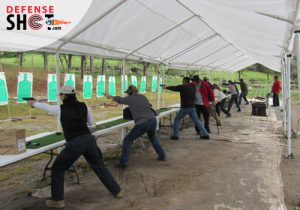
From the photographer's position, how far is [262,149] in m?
7.71

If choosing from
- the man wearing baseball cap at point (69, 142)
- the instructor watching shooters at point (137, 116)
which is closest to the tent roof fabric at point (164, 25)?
the instructor watching shooters at point (137, 116)

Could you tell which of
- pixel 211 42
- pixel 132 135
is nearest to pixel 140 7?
pixel 132 135

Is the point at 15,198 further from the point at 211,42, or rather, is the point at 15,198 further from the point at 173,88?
the point at 211,42

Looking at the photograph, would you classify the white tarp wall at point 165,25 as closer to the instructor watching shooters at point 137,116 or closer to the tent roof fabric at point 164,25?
the tent roof fabric at point 164,25

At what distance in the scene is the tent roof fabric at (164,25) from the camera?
163 inches

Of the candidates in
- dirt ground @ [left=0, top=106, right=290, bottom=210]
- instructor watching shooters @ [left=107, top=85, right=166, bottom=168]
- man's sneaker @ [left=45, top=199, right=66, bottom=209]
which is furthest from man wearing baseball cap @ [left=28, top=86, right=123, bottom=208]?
instructor watching shooters @ [left=107, top=85, right=166, bottom=168]

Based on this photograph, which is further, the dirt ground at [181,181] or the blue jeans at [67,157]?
the dirt ground at [181,181]

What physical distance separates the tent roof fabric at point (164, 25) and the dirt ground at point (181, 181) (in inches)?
90.6

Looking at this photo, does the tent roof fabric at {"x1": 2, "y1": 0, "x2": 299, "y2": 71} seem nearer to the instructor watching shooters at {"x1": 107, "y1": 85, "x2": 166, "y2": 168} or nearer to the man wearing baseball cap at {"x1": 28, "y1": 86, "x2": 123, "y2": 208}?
the instructor watching shooters at {"x1": 107, "y1": 85, "x2": 166, "y2": 168}

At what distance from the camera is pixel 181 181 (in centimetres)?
529

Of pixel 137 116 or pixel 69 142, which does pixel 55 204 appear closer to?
pixel 69 142

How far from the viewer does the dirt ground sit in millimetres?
4324

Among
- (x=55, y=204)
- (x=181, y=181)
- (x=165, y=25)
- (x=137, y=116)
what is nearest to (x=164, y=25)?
(x=165, y=25)

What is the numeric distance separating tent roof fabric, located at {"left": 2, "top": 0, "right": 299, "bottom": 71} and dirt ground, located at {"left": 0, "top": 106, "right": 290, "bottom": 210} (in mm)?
2302
